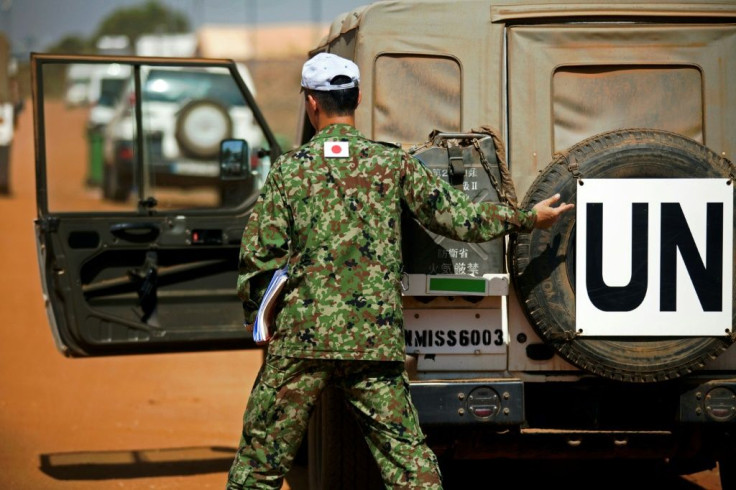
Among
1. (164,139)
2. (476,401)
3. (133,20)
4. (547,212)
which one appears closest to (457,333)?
(476,401)

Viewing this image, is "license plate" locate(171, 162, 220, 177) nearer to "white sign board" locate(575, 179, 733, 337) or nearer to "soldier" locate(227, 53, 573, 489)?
"white sign board" locate(575, 179, 733, 337)

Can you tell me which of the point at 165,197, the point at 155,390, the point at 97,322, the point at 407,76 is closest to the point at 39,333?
the point at 155,390

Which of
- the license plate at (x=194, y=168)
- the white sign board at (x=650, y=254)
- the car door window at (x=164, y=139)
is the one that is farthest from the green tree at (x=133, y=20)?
the white sign board at (x=650, y=254)

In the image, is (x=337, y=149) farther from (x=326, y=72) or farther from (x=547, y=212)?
(x=547, y=212)

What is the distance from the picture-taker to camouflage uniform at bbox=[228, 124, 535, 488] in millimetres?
4066

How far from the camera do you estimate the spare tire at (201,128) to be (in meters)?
17.5

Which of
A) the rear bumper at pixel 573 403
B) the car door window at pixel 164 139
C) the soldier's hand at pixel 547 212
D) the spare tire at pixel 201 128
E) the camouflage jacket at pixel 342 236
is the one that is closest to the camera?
the camouflage jacket at pixel 342 236

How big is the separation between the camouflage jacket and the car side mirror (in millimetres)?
2223

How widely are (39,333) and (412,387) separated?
8.02 metres

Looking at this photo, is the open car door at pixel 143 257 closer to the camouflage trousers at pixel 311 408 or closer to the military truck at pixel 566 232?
the military truck at pixel 566 232

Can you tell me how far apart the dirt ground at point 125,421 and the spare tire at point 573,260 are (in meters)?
1.99

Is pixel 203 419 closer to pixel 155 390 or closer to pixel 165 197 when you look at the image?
pixel 155 390

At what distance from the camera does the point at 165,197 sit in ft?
80.3

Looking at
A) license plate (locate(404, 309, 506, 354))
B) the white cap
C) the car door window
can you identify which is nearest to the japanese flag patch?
the white cap
